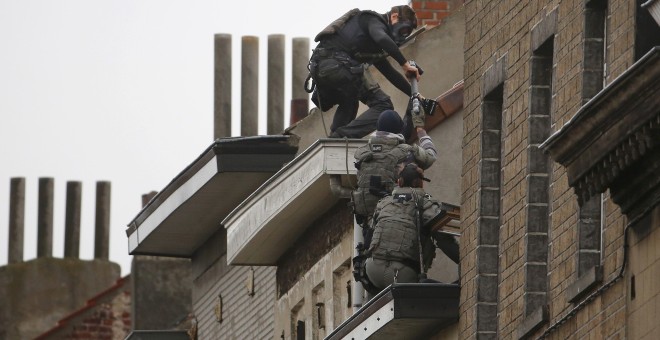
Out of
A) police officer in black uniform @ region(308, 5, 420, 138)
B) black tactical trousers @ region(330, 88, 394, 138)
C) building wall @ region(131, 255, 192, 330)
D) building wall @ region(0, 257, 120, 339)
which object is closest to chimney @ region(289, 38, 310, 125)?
building wall @ region(131, 255, 192, 330)

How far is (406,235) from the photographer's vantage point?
3048 centimetres

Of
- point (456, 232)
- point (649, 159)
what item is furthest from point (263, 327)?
point (649, 159)

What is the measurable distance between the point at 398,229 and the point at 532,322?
3067 mm

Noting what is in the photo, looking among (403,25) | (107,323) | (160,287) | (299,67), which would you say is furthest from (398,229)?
(107,323)

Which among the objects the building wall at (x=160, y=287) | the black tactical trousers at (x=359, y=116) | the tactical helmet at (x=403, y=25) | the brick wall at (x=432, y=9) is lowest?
the black tactical trousers at (x=359, y=116)

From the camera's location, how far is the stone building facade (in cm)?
2527

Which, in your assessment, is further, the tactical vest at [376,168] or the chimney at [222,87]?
the chimney at [222,87]

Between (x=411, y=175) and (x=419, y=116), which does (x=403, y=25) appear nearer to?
(x=419, y=116)

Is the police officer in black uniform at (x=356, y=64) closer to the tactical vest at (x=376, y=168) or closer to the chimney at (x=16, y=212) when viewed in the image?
the tactical vest at (x=376, y=168)

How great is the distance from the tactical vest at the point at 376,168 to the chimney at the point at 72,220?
38.3 metres

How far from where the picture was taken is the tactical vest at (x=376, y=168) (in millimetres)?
31094

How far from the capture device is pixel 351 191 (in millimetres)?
33844

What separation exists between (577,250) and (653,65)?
451 cm

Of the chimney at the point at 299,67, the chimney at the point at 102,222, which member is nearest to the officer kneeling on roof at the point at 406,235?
the chimney at the point at 299,67
